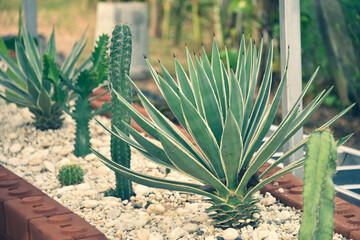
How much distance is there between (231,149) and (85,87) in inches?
57.5

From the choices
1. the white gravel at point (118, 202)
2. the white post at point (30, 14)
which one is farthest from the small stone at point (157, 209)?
the white post at point (30, 14)

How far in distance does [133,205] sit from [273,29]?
149 inches

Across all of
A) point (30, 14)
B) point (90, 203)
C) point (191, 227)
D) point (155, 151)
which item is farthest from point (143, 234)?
point (30, 14)

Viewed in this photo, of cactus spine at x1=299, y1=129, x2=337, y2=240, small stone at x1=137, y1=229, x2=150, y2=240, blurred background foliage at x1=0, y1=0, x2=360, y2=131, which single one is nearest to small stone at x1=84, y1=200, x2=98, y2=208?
Answer: small stone at x1=137, y1=229, x2=150, y2=240

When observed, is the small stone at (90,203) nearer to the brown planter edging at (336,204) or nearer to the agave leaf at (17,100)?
the brown planter edging at (336,204)

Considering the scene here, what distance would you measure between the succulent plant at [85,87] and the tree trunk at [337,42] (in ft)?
5.87

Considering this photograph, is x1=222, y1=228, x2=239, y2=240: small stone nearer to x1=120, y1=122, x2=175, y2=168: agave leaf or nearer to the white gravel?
the white gravel

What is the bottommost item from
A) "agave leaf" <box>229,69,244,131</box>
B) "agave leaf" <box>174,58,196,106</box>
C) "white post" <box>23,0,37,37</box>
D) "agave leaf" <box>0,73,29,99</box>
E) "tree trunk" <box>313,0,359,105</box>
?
"agave leaf" <box>229,69,244,131</box>

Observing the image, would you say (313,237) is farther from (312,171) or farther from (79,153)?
(79,153)

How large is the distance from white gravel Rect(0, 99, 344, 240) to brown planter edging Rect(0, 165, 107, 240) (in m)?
0.15

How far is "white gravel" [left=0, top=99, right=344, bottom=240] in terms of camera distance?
2.52 metres

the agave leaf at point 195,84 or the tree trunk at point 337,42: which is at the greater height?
the tree trunk at point 337,42

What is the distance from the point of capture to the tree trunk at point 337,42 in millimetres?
4449

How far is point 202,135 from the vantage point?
232 cm
